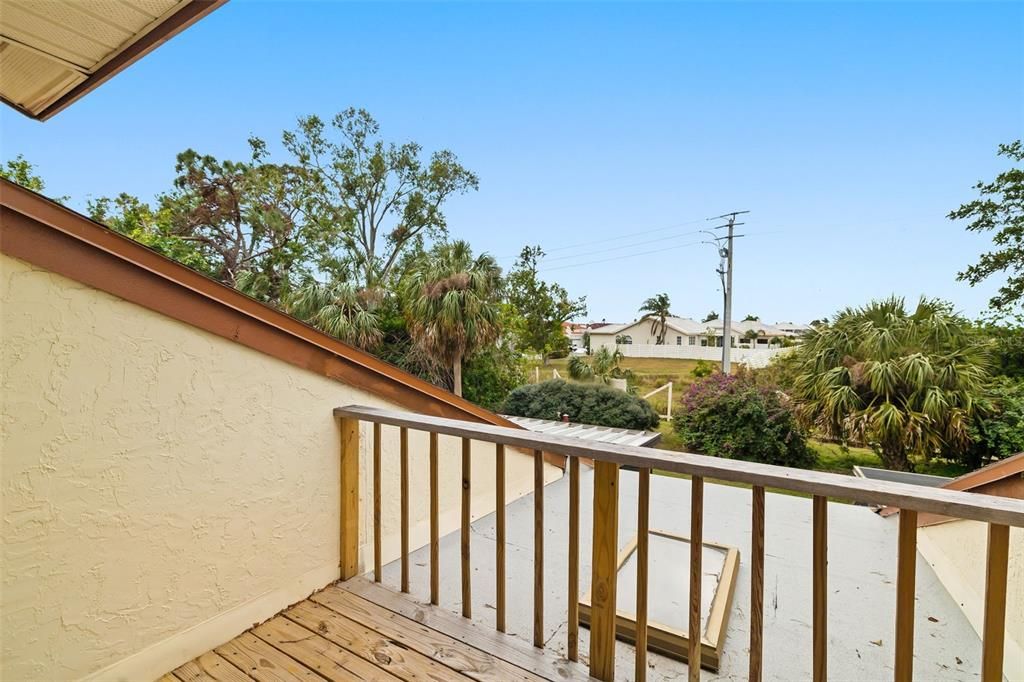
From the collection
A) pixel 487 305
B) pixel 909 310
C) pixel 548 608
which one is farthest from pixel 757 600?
pixel 487 305

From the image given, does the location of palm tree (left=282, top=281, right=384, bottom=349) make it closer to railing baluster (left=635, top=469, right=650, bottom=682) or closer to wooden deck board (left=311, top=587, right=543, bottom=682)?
wooden deck board (left=311, top=587, right=543, bottom=682)

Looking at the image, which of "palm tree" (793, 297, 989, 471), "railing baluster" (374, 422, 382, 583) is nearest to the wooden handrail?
"railing baluster" (374, 422, 382, 583)

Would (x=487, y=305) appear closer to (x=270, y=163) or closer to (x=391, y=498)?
(x=391, y=498)

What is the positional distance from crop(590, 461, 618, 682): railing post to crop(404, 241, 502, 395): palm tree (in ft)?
27.8

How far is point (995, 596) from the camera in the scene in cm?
98

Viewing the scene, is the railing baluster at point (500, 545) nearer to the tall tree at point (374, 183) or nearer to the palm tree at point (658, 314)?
the tall tree at point (374, 183)

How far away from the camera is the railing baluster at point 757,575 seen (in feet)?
4.04

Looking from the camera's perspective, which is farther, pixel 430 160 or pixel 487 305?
pixel 430 160

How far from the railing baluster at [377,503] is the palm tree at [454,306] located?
7762mm

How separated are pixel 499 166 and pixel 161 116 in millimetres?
10350

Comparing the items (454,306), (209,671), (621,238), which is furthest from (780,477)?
(621,238)

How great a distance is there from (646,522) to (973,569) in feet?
6.28

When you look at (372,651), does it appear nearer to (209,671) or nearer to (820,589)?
(209,671)

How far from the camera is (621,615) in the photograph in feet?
6.16
